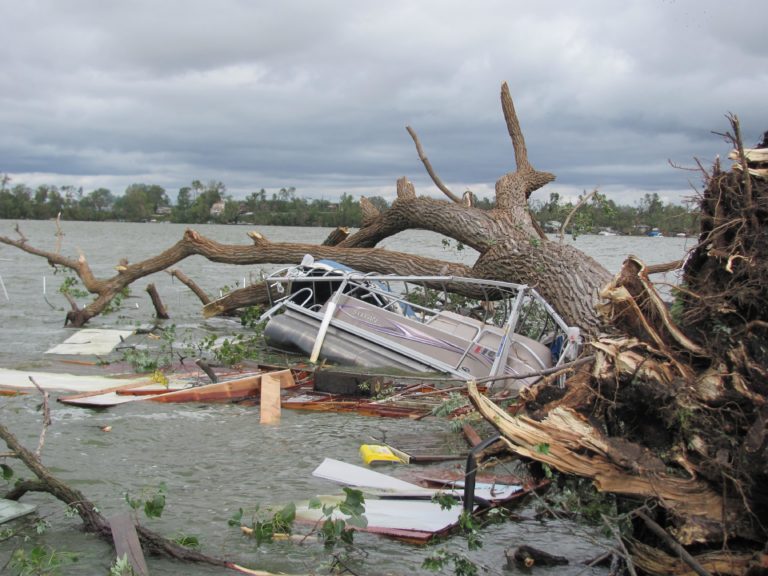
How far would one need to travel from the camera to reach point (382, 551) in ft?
18.5

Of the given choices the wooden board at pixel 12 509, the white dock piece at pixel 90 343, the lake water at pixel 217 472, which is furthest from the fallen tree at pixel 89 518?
the white dock piece at pixel 90 343

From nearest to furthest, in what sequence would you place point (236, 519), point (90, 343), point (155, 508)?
point (155, 508)
point (236, 519)
point (90, 343)

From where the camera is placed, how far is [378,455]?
766cm

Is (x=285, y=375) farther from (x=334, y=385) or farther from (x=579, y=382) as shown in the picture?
(x=579, y=382)

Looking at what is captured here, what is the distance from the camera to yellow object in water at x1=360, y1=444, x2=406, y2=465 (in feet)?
25.1

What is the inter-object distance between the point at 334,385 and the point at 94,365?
4541mm

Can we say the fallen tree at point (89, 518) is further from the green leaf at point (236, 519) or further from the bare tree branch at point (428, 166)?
the bare tree branch at point (428, 166)

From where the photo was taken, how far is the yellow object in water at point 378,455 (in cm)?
765

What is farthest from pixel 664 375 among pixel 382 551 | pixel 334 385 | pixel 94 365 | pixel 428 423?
pixel 94 365

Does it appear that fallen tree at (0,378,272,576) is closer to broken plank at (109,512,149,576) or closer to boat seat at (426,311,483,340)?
broken plank at (109,512,149,576)

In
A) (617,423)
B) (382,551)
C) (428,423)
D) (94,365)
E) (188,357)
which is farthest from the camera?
(188,357)

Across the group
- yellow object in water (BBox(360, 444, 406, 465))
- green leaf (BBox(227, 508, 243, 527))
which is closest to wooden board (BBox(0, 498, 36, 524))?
green leaf (BBox(227, 508, 243, 527))

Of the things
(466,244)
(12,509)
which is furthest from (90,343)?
(12,509)

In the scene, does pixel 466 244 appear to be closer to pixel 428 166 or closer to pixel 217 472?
pixel 428 166
